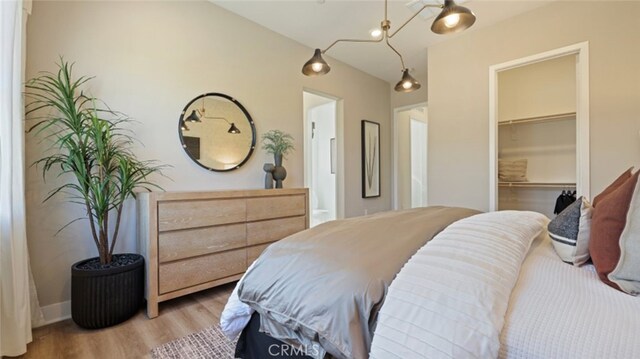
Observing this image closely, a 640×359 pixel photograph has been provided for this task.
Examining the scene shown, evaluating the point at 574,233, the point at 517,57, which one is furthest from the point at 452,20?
the point at 517,57

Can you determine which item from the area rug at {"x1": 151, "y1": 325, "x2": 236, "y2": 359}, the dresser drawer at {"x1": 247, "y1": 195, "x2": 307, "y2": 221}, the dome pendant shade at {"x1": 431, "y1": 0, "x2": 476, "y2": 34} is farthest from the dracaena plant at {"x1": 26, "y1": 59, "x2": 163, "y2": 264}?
the dome pendant shade at {"x1": 431, "y1": 0, "x2": 476, "y2": 34}

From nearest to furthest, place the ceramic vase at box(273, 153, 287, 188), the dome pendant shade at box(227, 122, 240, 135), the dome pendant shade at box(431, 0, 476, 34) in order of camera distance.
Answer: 1. the dome pendant shade at box(431, 0, 476, 34)
2. the dome pendant shade at box(227, 122, 240, 135)
3. the ceramic vase at box(273, 153, 287, 188)

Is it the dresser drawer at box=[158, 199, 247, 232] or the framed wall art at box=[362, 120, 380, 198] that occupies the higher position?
the framed wall art at box=[362, 120, 380, 198]

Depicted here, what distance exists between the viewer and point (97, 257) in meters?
2.09

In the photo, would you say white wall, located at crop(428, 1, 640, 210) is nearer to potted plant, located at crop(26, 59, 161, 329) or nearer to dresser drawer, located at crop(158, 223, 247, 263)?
dresser drawer, located at crop(158, 223, 247, 263)

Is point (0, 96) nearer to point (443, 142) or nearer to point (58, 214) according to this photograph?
point (58, 214)

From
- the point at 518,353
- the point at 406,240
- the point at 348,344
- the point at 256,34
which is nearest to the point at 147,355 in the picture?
the point at 348,344

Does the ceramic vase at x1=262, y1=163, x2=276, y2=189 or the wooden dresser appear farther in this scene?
the ceramic vase at x1=262, y1=163, x2=276, y2=189

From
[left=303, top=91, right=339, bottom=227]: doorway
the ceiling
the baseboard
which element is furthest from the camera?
[left=303, top=91, right=339, bottom=227]: doorway

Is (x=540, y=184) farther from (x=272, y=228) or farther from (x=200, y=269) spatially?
(x=200, y=269)

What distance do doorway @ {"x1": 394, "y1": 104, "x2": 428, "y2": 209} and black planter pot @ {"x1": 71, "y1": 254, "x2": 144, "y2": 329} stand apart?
4029 mm

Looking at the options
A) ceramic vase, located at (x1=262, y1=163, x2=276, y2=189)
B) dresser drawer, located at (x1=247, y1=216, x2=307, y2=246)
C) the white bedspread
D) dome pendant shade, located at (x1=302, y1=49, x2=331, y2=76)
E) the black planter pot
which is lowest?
the black planter pot

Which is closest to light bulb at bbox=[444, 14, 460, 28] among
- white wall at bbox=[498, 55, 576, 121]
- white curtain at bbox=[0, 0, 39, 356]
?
white wall at bbox=[498, 55, 576, 121]

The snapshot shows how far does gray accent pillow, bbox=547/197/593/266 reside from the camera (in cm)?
106
